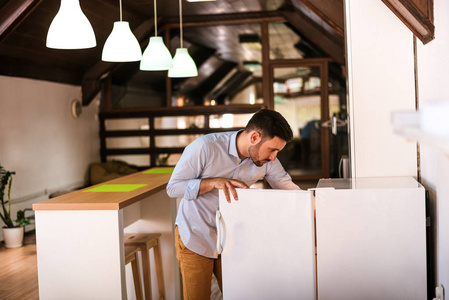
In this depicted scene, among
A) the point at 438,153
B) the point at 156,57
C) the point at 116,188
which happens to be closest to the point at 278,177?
the point at 438,153

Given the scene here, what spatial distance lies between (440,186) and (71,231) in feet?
7.00

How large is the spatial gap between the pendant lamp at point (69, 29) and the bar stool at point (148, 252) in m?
1.46

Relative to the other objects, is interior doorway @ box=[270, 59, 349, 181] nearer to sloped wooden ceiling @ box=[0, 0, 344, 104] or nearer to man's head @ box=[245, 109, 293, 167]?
sloped wooden ceiling @ box=[0, 0, 344, 104]

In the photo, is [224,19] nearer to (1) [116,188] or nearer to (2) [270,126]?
(1) [116,188]

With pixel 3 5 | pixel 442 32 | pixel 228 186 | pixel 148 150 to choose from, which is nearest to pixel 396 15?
pixel 442 32

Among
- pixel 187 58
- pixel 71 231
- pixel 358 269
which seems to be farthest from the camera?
pixel 187 58

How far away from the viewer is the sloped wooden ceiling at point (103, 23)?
5578 mm

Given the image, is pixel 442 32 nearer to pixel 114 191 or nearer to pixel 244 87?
pixel 114 191

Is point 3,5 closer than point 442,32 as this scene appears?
No

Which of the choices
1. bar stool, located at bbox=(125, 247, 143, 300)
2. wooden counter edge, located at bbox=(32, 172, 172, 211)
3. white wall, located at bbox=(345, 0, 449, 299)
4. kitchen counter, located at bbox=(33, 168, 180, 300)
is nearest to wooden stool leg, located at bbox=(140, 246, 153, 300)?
bar stool, located at bbox=(125, 247, 143, 300)

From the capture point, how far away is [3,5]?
18.0 feet

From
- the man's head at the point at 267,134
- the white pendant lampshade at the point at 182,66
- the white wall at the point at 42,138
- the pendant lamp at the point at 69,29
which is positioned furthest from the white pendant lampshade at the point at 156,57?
the white wall at the point at 42,138

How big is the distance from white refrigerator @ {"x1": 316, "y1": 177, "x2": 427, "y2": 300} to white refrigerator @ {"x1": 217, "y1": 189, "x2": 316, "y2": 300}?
154 millimetres

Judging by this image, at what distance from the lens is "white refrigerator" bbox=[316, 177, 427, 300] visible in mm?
2533
